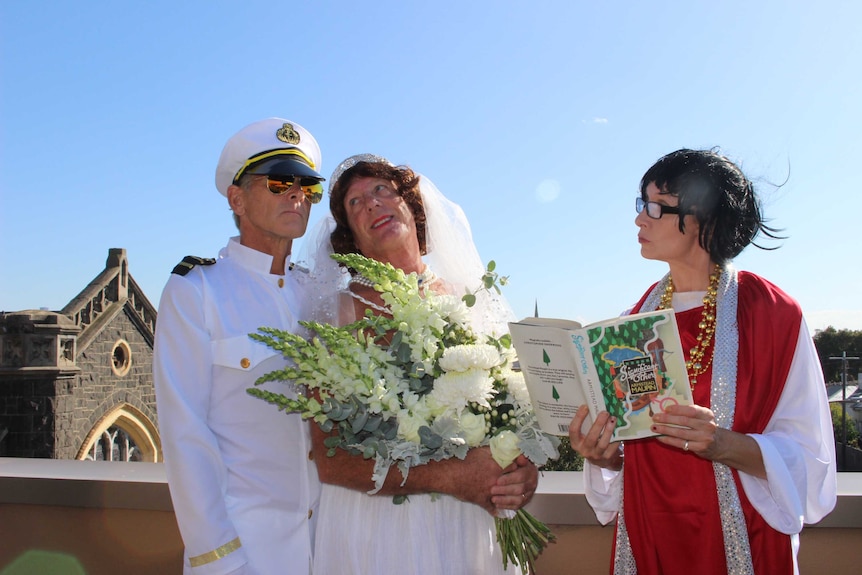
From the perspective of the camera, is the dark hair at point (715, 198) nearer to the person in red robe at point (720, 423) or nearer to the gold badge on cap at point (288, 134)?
the person in red robe at point (720, 423)

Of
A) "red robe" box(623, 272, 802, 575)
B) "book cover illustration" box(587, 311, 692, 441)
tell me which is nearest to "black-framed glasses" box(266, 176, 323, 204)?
"book cover illustration" box(587, 311, 692, 441)

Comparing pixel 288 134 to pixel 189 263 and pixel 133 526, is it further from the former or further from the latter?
pixel 133 526

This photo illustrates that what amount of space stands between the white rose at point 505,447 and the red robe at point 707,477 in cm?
46

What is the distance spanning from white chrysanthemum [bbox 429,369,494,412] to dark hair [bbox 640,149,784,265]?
82cm

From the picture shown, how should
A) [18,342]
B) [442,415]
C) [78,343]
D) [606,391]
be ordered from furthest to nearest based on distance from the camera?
[78,343]
[18,342]
[442,415]
[606,391]

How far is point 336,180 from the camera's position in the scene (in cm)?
286

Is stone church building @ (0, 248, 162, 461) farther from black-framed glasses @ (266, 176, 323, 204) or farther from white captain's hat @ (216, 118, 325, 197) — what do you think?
black-framed glasses @ (266, 176, 323, 204)

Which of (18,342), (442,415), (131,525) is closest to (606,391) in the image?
(442,415)

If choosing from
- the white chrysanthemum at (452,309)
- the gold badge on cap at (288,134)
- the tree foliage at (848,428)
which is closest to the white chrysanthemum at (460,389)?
the white chrysanthemum at (452,309)

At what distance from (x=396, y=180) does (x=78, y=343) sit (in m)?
25.1

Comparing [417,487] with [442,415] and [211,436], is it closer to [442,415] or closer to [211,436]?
[442,415]

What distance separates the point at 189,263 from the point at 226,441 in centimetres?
66

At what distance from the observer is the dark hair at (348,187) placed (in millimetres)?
2828

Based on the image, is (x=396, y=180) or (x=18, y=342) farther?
(x=18, y=342)
